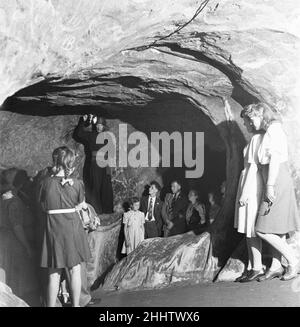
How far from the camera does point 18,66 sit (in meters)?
6.23

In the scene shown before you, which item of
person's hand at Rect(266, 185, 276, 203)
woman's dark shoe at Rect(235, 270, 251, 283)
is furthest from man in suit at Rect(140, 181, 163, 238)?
person's hand at Rect(266, 185, 276, 203)

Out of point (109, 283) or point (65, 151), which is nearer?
point (65, 151)

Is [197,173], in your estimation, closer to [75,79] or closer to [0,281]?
[75,79]

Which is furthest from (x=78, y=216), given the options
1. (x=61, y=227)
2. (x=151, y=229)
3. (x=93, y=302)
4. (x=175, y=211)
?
(x=175, y=211)

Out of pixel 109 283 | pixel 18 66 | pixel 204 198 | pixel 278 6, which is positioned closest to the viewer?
pixel 18 66

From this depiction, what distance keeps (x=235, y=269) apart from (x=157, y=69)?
202 centimetres

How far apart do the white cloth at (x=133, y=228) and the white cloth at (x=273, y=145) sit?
1.97 meters

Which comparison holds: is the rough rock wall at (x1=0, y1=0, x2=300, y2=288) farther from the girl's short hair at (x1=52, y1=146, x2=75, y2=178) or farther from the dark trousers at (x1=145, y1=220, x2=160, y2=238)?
A: the dark trousers at (x1=145, y1=220, x2=160, y2=238)

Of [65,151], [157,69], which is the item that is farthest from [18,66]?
[157,69]

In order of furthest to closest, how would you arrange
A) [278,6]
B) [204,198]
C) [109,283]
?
[204,198], [109,283], [278,6]

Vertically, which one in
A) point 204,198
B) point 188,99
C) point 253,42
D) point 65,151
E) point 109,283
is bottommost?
point 109,283

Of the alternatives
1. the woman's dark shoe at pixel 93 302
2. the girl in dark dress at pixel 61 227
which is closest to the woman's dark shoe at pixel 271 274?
the woman's dark shoe at pixel 93 302

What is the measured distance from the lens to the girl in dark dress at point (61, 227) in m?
6.37

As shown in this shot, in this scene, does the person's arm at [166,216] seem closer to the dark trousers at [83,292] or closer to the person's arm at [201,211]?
the person's arm at [201,211]
